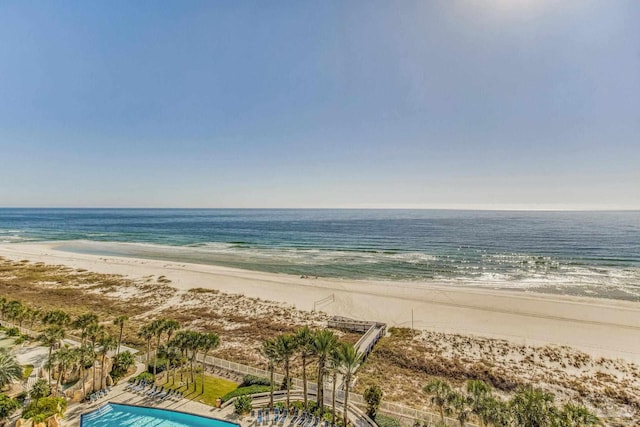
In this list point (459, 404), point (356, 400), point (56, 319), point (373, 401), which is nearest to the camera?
point (459, 404)

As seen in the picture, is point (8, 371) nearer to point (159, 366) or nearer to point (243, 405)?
point (159, 366)

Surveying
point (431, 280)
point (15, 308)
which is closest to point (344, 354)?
point (15, 308)

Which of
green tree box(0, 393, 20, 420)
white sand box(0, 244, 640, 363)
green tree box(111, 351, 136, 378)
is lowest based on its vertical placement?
white sand box(0, 244, 640, 363)

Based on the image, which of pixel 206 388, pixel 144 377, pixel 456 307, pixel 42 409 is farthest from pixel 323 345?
pixel 456 307

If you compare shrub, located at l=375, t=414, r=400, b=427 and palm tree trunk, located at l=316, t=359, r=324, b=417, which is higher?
palm tree trunk, located at l=316, t=359, r=324, b=417

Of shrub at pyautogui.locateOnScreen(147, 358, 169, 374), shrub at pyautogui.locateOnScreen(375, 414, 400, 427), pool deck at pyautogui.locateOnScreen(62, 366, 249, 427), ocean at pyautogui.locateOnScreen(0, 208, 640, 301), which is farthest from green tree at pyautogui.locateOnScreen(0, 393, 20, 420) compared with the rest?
ocean at pyautogui.locateOnScreen(0, 208, 640, 301)

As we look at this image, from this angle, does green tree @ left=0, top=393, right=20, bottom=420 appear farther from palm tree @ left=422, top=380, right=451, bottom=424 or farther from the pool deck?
palm tree @ left=422, top=380, right=451, bottom=424

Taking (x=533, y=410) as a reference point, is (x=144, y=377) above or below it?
below
